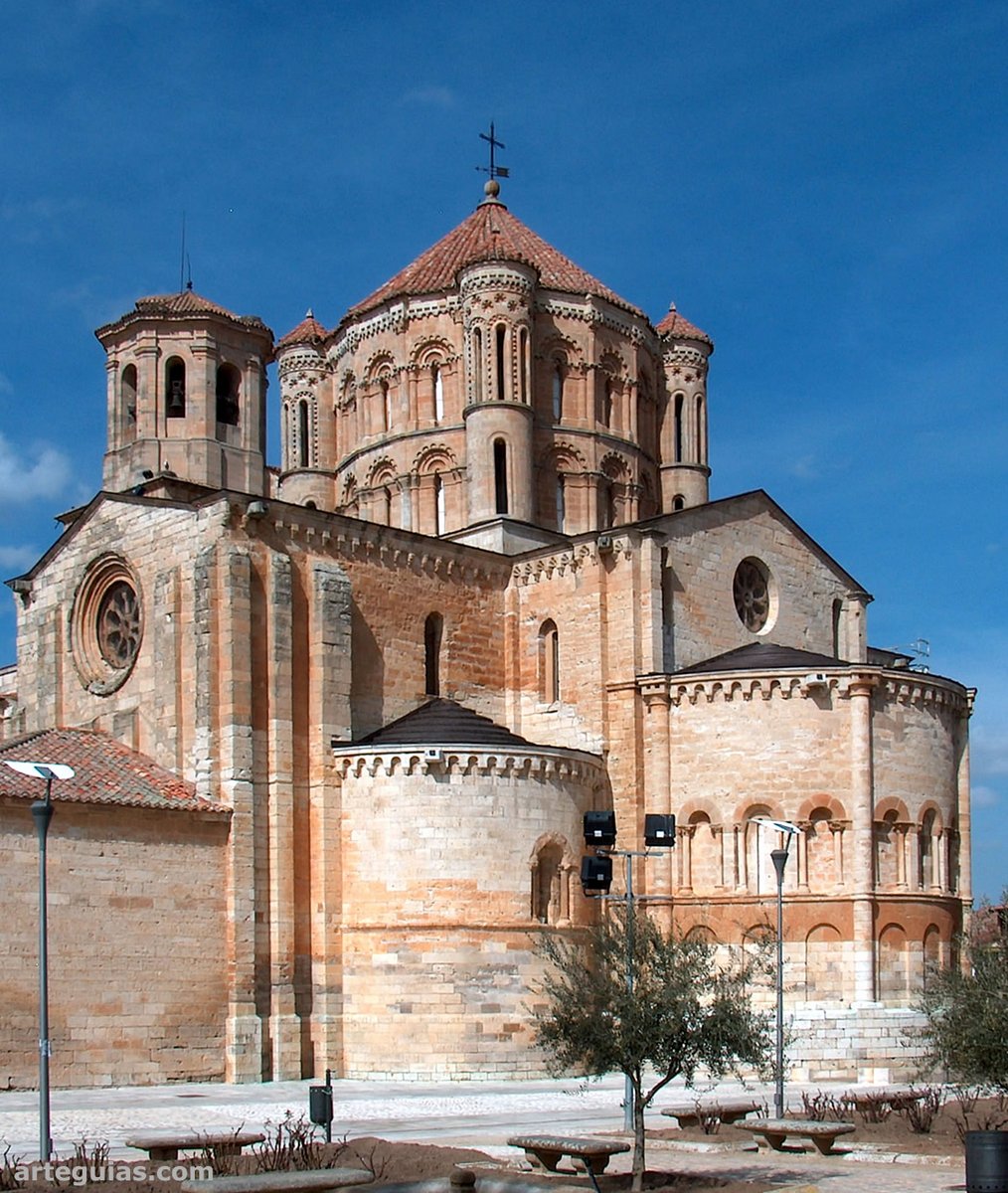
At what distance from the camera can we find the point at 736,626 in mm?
37844

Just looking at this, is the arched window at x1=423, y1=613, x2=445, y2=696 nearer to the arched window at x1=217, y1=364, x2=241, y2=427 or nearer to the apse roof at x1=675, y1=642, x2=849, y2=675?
the apse roof at x1=675, y1=642, x2=849, y2=675

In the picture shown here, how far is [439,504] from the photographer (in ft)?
132

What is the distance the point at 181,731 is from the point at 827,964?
44.2 ft

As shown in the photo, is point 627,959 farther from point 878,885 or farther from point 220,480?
point 220,480

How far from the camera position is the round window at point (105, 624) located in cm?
3488

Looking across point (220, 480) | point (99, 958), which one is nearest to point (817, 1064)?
point (99, 958)

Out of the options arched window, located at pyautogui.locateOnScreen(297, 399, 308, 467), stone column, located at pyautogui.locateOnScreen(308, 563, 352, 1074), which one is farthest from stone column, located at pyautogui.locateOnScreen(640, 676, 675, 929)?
arched window, located at pyautogui.locateOnScreen(297, 399, 308, 467)

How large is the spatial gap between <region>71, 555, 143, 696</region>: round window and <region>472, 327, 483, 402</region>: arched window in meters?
9.47

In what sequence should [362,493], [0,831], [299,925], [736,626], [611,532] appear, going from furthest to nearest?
[362,493], [736,626], [611,532], [299,925], [0,831]

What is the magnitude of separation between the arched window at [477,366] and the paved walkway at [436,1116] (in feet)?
54.1

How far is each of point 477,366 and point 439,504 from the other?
3.53 m

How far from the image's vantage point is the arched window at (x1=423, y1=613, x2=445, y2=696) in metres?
35.7

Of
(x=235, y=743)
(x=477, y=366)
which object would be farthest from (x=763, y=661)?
(x=235, y=743)

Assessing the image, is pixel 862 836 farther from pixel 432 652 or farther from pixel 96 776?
pixel 96 776
